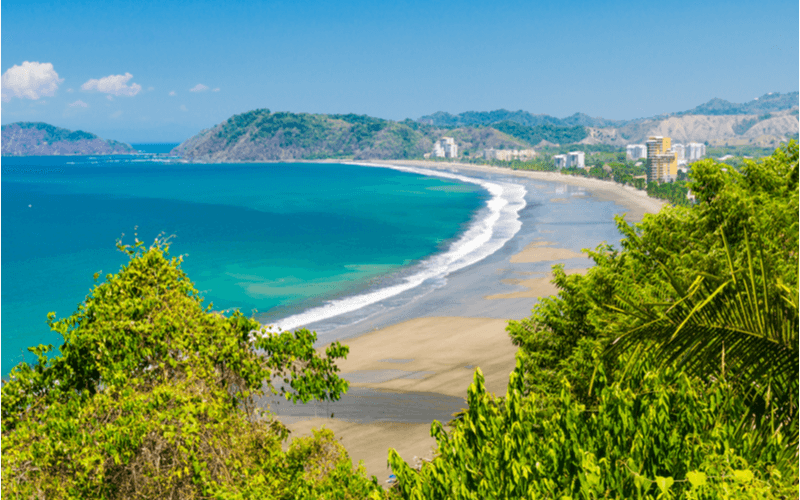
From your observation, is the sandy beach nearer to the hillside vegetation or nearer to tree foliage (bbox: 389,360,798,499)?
the hillside vegetation

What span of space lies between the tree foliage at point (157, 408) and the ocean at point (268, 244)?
5.74 meters

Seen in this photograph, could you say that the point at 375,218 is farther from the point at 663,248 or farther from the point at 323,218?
the point at 663,248

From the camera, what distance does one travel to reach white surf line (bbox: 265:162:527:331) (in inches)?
1534

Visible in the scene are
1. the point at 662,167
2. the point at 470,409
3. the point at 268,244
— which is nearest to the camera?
the point at 470,409

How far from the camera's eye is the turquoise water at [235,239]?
44375 millimetres

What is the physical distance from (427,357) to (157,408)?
73.4 feet

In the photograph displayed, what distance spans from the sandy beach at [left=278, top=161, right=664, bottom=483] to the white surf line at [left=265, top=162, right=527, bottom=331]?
2653 millimetres

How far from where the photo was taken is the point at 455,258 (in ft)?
183

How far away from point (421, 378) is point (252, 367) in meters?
18.3

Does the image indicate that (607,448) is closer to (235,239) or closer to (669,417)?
(669,417)

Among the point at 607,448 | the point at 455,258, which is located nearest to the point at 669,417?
Result: the point at 607,448

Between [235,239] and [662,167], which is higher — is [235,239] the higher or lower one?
the lower one

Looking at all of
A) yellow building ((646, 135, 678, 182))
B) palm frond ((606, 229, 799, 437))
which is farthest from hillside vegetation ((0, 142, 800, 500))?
yellow building ((646, 135, 678, 182))

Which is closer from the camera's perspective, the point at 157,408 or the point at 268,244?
the point at 157,408
